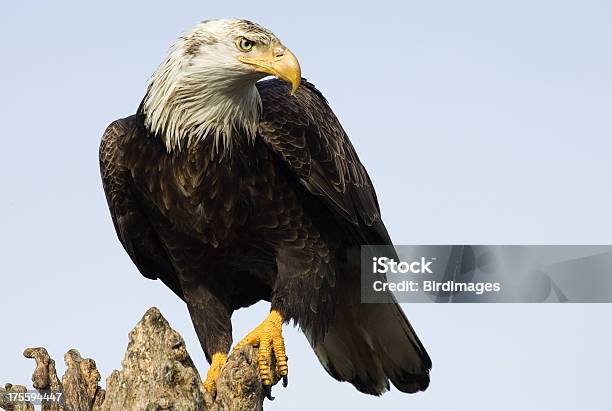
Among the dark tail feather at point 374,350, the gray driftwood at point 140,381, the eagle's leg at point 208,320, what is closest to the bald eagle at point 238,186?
the eagle's leg at point 208,320

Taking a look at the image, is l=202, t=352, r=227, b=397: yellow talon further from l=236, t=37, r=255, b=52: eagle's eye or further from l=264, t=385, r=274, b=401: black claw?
l=236, t=37, r=255, b=52: eagle's eye

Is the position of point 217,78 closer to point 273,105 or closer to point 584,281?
point 273,105

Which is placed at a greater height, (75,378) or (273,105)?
(273,105)

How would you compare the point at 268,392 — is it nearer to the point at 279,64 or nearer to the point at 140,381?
the point at 140,381

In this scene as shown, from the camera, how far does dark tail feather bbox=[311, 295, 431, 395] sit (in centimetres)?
899

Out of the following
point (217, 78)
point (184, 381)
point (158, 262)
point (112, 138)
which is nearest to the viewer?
point (184, 381)

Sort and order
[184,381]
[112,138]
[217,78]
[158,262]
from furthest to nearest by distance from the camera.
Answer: [158,262] → [112,138] → [217,78] → [184,381]

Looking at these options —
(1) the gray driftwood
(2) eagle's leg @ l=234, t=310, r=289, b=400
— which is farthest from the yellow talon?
(1) the gray driftwood

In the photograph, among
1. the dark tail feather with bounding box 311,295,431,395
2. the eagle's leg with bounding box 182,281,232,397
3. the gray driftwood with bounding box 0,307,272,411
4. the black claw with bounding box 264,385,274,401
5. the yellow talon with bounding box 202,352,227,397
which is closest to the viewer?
the gray driftwood with bounding box 0,307,272,411

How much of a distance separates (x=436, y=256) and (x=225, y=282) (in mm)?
1667

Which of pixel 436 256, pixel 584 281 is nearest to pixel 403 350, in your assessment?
pixel 436 256

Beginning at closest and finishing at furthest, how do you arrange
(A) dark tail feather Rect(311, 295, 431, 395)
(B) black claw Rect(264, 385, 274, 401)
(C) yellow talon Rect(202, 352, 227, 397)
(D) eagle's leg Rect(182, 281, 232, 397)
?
(B) black claw Rect(264, 385, 274, 401) → (C) yellow talon Rect(202, 352, 227, 397) → (D) eagle's leg Rect(182, 281, 232, 397) → (A) dark tail feather Rect(311, 295, 431, 395)

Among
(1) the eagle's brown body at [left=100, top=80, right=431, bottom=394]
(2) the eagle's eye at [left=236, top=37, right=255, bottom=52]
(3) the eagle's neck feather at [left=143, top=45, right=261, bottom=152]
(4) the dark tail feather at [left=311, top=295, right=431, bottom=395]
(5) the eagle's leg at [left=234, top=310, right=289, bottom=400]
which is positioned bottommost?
(4) the dark tail feather at [left=311, top=295, right=431, bottom=395]

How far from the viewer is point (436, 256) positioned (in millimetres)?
8930
